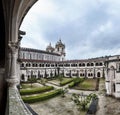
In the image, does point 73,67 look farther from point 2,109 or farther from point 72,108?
point 2,109

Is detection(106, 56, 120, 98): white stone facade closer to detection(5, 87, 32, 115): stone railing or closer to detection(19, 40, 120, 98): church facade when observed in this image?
detection(19, 40, 120, 98): church facade

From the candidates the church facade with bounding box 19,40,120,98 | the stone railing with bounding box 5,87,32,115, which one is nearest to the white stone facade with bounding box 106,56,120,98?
the church facade with bounding box 19,40,120,98

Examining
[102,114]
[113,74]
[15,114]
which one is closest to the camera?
[15,114]

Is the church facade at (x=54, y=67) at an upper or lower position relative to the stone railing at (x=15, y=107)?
upper

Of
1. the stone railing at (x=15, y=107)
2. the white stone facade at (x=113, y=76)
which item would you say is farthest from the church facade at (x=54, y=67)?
the stone railing at (x=15, y=107)

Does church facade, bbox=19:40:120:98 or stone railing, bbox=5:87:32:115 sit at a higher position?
church facade, bbox=19:40:120:98

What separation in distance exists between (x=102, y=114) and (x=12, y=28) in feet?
40.6

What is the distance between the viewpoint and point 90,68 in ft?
176

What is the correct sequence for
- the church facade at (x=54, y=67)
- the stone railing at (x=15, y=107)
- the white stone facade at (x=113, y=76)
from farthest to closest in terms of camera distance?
the church facade at (x=54, y=67) → the white stone facade at (x=113, y=76) → the stone railing at (x=15, y=107)

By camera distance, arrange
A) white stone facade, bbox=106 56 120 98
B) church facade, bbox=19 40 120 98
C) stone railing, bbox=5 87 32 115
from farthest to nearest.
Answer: church facade, bbox=19 40 120 98 → white stone facade, bbox=106 56 120 98 → stone railing, bbox=5 87 32 115

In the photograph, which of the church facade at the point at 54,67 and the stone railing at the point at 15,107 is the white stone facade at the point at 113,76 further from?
the stone railing at the point at 15,107

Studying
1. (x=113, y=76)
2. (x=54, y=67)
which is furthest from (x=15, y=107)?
(x=54, y=67)

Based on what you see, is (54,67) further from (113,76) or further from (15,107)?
(15,107)

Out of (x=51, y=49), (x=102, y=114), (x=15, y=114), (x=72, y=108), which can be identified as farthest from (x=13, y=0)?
(x=51, y=49)
